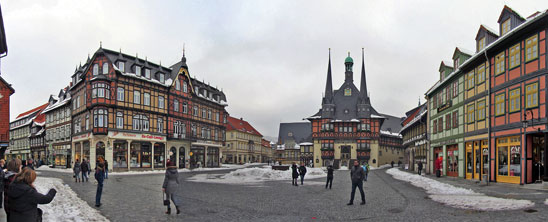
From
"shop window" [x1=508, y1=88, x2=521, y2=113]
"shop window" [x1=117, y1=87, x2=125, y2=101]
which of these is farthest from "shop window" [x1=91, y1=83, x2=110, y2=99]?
"shop window" [x1=508, y1=88, x2=521, y2=113]

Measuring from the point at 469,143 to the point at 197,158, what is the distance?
122ft

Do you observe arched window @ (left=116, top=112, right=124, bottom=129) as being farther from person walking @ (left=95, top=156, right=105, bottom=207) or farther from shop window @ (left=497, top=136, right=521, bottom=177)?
shop window @ (left=497, top=136, right=521, bottom=177)

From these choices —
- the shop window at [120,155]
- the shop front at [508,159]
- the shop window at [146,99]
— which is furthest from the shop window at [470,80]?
the shop window at [120,155]

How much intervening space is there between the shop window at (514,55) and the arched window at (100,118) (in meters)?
35.5

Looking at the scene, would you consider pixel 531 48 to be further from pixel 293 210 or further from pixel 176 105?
pixel 176 105

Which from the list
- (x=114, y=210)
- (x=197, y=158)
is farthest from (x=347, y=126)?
(x=114, y=210)

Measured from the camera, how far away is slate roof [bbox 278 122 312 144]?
108375 mm

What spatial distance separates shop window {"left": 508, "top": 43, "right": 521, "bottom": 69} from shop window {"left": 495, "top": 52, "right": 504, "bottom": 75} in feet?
3.05

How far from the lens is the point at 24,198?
5840 mm

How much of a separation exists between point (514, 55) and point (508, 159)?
5.65m

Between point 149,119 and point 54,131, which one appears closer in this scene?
point 149,119

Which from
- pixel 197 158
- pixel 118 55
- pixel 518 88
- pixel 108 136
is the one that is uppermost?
pixel 118 55

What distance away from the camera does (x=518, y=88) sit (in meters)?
20.3

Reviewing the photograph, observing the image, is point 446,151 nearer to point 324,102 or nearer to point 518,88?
point 518,88
